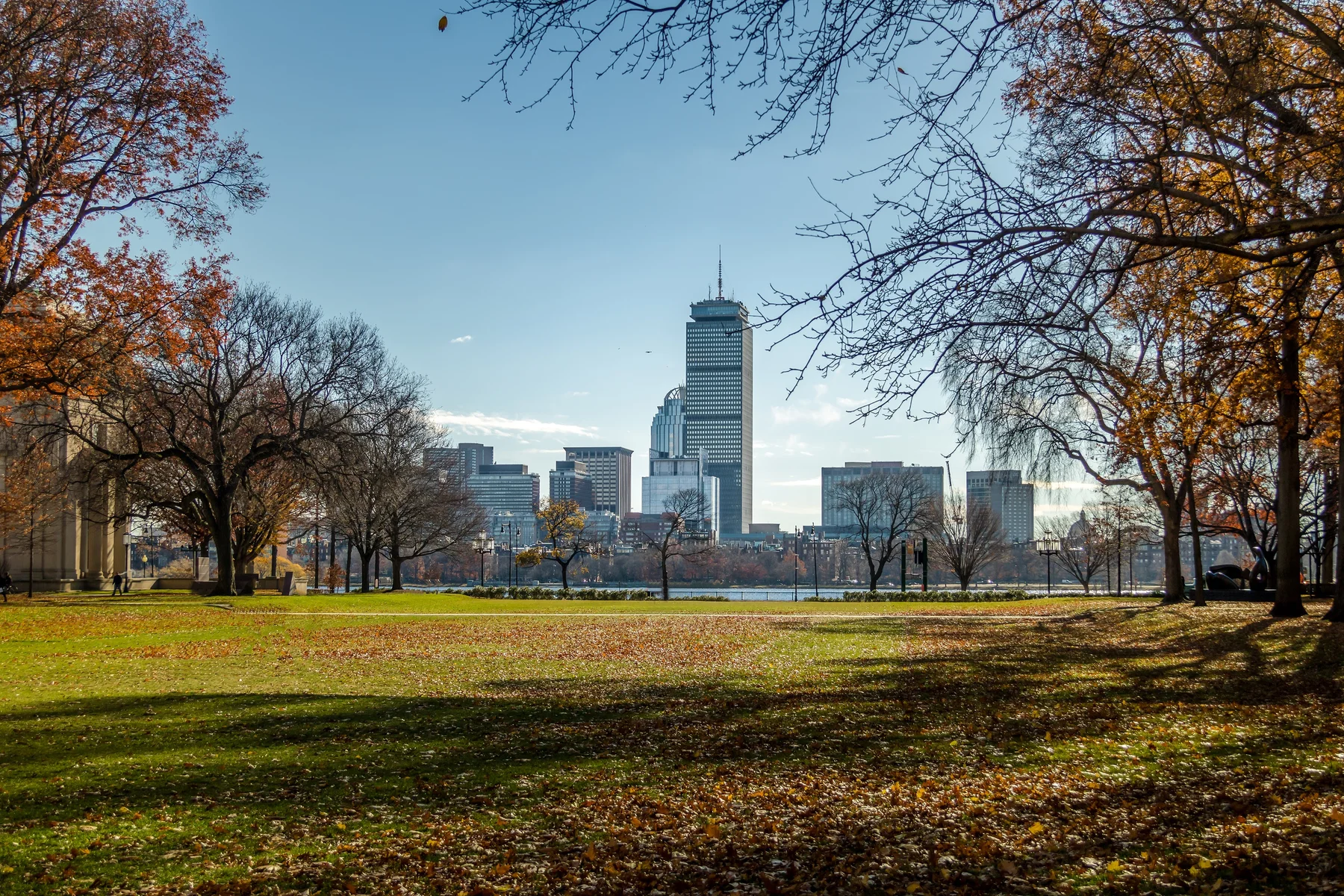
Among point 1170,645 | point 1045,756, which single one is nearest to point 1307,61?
point 1170,645

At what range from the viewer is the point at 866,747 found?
8.41 m

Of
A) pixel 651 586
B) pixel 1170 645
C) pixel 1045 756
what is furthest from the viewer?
pixel 651 586

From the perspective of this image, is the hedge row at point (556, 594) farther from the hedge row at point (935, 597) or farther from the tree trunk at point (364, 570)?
the hedge row at point (935, 597)

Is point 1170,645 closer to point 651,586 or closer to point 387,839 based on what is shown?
point 387,839

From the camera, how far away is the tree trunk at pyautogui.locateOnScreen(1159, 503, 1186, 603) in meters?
30.5

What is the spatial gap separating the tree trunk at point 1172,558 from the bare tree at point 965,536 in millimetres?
26652

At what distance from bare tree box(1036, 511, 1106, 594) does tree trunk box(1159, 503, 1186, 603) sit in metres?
28.3

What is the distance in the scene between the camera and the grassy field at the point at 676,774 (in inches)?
205

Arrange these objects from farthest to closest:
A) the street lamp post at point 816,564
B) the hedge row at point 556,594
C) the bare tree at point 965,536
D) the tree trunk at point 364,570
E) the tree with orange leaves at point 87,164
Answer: the street lamp post at point 816,564, the bare tree at point 965,536, the tree trunk at point 364,570, the hedge row at point 556,594, the tree with orange leaves at point 87,164

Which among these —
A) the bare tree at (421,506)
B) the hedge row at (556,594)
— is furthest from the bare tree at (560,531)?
the hedge row at (556,594)

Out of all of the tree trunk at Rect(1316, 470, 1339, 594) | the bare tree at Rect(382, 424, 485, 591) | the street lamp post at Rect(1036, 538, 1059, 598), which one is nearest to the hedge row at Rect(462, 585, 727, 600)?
the bare tree at Rect(382, 424, 485, 591)

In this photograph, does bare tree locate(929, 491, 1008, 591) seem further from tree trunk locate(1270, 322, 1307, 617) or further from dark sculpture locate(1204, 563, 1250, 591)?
tree trunk locate(1270, 322, 1307, 617)

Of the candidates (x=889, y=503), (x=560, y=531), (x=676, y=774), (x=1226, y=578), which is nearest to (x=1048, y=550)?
(x=889, y=503)

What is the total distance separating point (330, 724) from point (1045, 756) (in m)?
6.54
